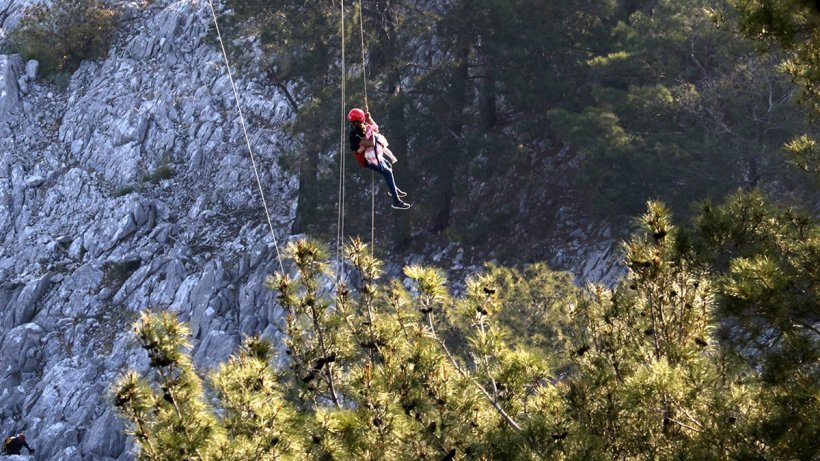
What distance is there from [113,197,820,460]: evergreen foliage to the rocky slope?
13.0m

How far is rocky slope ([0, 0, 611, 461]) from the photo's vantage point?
23.1 meters

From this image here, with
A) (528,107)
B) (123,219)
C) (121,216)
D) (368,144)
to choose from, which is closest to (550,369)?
(368,144)

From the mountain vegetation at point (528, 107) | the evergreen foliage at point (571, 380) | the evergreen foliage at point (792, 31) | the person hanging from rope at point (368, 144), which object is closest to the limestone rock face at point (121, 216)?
the mountain vegetation at point (528, 107)

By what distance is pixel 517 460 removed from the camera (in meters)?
5.90

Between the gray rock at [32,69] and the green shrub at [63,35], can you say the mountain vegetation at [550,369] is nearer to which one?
the green shrub at [63,35]

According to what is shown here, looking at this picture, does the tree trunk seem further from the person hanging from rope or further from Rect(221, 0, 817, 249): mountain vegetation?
the person hanging from rope

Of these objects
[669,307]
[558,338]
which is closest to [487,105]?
[558,338]

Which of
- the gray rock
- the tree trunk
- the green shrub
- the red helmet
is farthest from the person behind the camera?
the green shrub

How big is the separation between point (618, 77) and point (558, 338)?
327 inches

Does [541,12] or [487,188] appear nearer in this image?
[541,12]

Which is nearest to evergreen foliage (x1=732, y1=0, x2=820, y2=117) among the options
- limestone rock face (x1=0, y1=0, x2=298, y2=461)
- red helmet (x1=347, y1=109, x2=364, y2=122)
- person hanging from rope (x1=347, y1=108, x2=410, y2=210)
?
red helmet (x1=347, y1=109, x2=364, y2=122)

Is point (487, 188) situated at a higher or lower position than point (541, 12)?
lower

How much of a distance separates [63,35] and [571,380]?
32.1 m

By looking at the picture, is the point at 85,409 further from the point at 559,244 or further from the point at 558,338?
the point at 558,338
